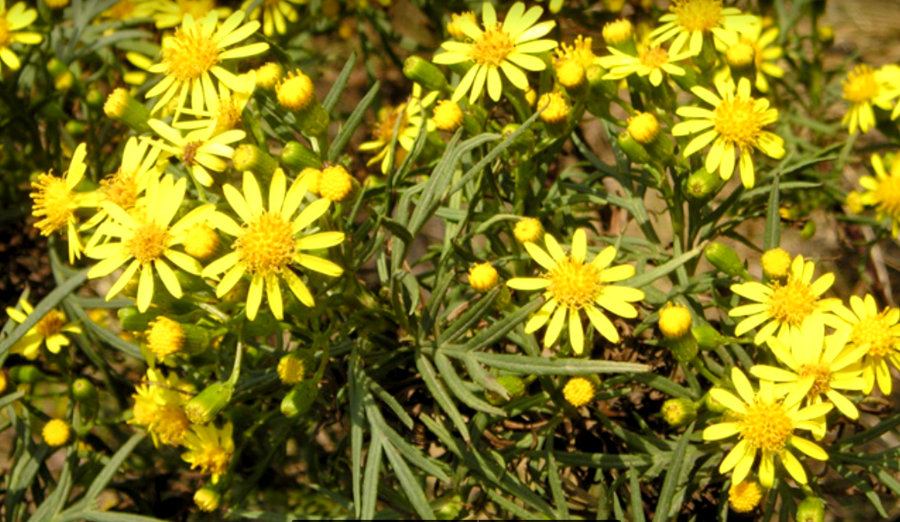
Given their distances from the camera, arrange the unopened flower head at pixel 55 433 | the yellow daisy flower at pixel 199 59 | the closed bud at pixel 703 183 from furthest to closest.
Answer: the unopened flower head at pixel 55 433
the yellow daisy flower at pixel 199 59
the closed bud at pixel 703 183

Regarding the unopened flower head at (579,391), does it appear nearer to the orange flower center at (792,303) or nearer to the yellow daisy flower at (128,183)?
the orange flower center at (792,303)

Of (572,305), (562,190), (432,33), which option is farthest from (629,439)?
(432,33)

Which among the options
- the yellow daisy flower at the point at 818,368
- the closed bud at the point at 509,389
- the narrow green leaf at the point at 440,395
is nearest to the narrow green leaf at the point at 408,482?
the narrow green leaf at the point at 440,395

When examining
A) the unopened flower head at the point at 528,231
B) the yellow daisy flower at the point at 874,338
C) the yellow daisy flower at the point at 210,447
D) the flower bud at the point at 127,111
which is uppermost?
the flower bud at the point at 127,111

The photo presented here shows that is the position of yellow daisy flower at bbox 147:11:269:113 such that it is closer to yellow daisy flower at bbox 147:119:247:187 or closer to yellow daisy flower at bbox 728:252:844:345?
yellow daisy flower at bbox 147:119:247:187

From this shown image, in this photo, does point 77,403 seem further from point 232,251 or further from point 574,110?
point 574,110

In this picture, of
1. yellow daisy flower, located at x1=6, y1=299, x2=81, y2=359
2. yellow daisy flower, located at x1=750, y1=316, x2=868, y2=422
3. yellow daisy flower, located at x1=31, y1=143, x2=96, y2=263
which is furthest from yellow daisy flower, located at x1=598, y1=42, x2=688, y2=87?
yellow daisy flower, located at x1=6, y1=299, x2=81, y2=359
